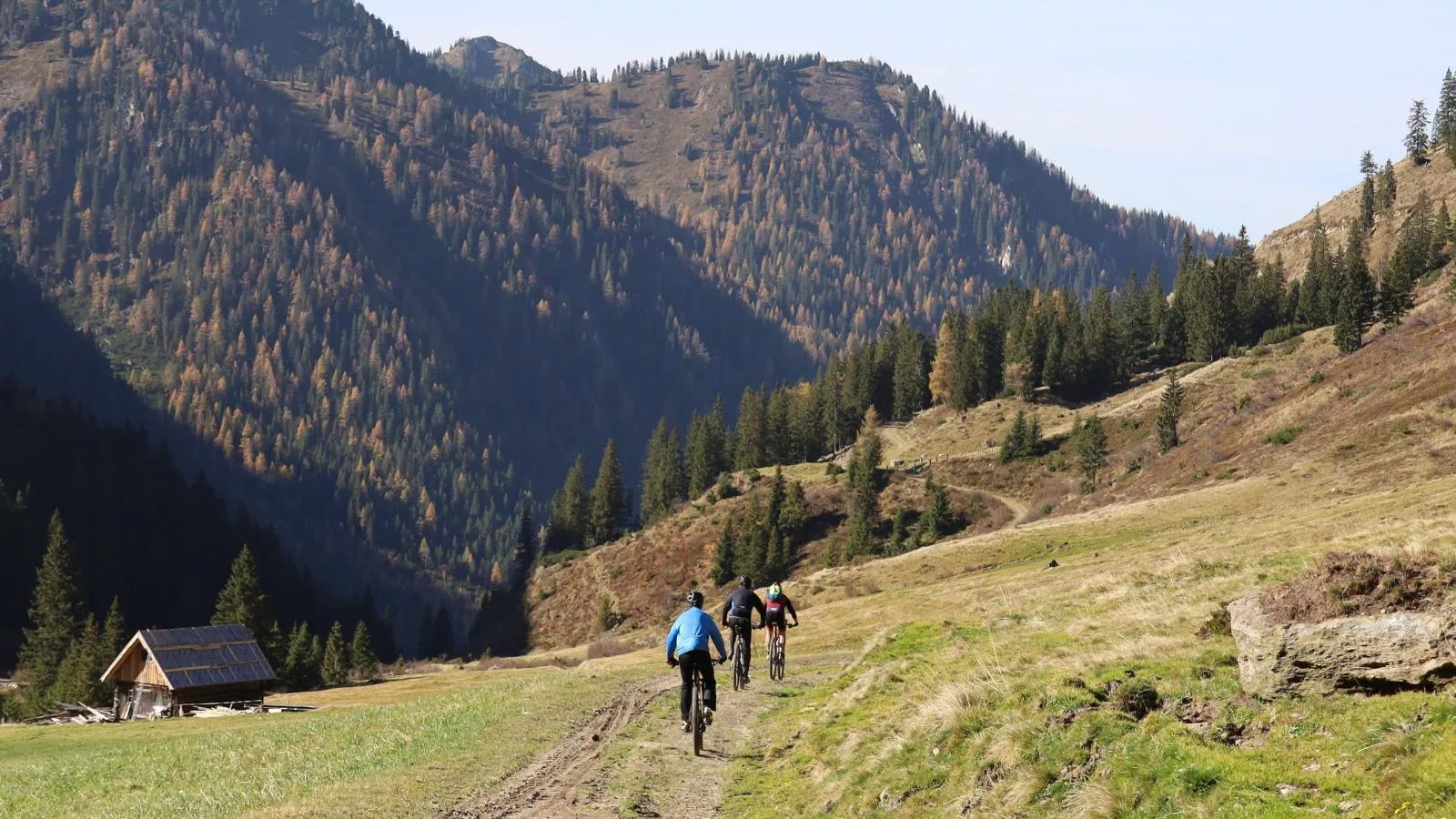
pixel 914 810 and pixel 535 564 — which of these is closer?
pixel 914 810

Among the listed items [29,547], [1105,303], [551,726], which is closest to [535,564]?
[29,547]

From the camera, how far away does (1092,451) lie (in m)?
126

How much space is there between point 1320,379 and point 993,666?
97.3 meters

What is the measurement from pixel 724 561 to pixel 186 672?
79.1 meters

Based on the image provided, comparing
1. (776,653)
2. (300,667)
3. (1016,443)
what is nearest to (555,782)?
(776,653)

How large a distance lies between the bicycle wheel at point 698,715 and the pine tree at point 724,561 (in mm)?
124300

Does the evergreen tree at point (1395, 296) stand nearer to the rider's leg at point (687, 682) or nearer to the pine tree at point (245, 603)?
the pine tree at point (245, 603)

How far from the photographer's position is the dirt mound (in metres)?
13.9

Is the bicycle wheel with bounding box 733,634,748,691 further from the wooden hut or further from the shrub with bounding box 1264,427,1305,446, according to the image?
the shrub with bounding box 1264,427,1305,446

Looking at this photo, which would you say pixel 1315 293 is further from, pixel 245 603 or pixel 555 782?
pixel 555 782

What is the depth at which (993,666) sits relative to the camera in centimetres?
2003

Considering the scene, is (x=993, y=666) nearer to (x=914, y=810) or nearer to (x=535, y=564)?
(x=914, y=810)

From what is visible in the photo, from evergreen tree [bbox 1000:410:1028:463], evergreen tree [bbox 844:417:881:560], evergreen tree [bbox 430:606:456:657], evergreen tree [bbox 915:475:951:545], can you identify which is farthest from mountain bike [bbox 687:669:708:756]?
evergreen tree [bbox 430:606:456:657]

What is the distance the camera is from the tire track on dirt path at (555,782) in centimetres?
1705
